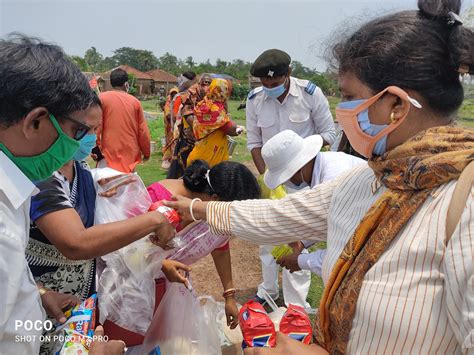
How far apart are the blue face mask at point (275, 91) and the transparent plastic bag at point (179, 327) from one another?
7.15 ft

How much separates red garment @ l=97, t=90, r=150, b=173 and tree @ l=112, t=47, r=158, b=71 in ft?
249

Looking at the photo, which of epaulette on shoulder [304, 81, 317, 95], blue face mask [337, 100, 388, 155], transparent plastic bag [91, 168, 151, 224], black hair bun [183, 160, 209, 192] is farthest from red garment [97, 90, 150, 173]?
blue face mask [337, 100, 388, 155]

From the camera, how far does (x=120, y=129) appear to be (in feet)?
16.4

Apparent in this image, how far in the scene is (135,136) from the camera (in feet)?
17.0

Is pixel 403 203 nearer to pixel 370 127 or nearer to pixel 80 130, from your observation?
pixel 370 127

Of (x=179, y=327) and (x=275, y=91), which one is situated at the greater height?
(x=275, y=91)

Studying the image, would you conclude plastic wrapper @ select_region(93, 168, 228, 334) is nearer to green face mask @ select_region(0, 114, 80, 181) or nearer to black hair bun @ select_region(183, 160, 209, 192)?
black hair bun @ select_region(183, 160, 209, 192)

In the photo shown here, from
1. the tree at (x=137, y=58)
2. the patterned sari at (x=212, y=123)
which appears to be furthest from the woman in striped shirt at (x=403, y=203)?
the tree at (x=137, y=58)

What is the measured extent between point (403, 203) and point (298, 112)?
284cm

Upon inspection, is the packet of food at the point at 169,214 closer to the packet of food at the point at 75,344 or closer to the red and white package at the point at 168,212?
the red and white package at the point at 168,212

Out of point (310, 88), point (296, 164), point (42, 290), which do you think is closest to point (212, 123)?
point (310, 88)

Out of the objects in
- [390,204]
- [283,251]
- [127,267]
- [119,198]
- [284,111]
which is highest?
[390,204]

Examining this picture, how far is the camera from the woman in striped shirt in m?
1.01

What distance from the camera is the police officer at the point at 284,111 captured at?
3.60 meters
